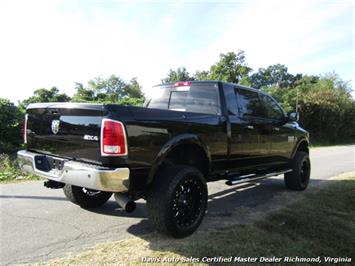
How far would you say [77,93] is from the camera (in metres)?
34.8

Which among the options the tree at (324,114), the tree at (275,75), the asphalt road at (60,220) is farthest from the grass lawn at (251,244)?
the tree at (275,75)

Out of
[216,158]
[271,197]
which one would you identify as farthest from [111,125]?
[271,197]

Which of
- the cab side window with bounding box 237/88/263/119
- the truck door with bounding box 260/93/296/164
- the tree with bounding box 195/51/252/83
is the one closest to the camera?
the cab side window with bounding box 237/88/263/119

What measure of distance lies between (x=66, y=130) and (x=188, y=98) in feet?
7.05

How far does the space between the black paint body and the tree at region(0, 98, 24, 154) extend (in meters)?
9.40

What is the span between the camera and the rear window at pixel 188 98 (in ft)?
17.6

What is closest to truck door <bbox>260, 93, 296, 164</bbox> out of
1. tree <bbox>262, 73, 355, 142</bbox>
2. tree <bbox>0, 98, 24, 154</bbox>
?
tree <bbox>0, 98, 24, 154</bbox>

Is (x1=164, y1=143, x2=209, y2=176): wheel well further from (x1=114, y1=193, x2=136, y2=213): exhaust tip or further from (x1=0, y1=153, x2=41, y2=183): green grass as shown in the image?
(x1=0, y1=153, x2=41, y2=183): green grass

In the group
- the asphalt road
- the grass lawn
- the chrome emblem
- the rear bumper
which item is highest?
the chrome emblem

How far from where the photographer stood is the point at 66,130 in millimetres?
4098

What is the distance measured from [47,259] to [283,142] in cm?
479

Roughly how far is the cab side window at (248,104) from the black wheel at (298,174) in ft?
5.36

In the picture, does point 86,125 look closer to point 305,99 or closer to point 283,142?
point 283,142

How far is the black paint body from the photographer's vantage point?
12.3 ft
